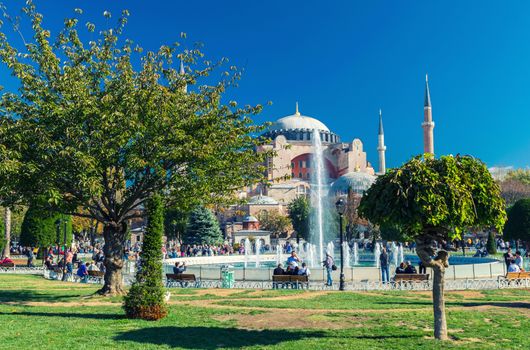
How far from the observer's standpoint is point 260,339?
26.1ft

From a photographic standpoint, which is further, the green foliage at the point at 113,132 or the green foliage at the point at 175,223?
the green foliage at the point at 175,223

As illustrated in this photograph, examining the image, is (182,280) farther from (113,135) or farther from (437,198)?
(437,198)

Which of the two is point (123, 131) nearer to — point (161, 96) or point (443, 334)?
point (161, 96)

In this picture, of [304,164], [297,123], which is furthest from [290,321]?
[297,123]

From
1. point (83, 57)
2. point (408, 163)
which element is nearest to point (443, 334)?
point (408, 163)

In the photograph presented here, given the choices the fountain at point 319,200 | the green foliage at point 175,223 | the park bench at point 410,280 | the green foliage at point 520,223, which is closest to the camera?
the park bench at point 410,280

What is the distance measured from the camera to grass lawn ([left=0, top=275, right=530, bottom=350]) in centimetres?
762

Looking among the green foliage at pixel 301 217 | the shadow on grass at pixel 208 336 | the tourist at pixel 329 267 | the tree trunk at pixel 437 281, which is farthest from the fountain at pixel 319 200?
the tree trunk at pixel 437 281

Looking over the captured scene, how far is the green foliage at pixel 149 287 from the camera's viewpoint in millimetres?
9664

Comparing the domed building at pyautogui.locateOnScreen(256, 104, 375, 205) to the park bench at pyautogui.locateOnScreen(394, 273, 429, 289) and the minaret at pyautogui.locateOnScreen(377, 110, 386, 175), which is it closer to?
the minaret at pyautogui.locateOnScreen(377, 110, 386, 175)

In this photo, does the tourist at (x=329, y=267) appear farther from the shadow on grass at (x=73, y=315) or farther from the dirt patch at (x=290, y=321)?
the shadow on grass at (x=73, y=315)

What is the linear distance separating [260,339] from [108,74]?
26.7 feet

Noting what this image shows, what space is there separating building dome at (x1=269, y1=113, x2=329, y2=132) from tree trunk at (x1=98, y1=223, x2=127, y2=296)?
269 feet

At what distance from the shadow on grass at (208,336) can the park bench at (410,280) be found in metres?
7.39
